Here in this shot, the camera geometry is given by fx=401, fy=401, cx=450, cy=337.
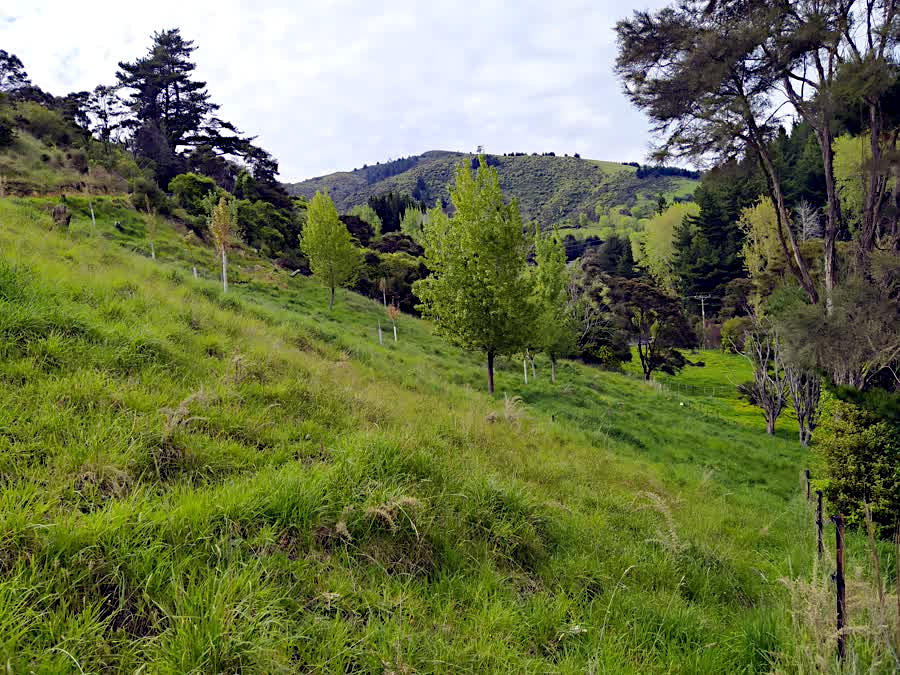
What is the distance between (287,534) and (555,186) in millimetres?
165237

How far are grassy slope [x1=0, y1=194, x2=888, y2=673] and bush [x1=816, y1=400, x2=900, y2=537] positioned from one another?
5.05 feet

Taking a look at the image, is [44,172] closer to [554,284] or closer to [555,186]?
[554,284]

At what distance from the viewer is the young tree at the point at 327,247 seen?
29.3 metres

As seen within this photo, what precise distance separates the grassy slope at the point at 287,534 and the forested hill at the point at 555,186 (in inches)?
5088

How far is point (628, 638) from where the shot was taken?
2.51 meters

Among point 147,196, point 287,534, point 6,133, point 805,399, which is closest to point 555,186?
point 147,196

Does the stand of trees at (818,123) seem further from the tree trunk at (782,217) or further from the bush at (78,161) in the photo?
the bush at (78,161)

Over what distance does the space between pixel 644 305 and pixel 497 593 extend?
3339 centimetres

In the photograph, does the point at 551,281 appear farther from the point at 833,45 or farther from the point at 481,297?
the point at 833,45

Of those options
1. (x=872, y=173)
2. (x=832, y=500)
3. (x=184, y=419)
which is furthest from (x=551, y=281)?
(x=184, y=419)

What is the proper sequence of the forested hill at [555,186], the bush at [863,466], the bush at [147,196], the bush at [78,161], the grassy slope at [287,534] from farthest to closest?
1. the forested hill at [555,186]
2. the bush at [78,161]
3. the bush at [147,196]
4. the bush at [863,466]
5. the grassy slope at [287,534]

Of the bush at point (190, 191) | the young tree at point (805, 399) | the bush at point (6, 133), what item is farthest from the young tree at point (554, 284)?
the bush at point (6, 133)

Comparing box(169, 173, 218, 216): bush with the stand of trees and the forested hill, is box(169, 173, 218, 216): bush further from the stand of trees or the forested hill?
the forested hill

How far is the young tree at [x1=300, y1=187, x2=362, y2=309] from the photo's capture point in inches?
1153
